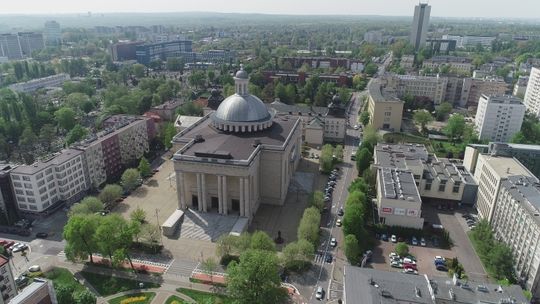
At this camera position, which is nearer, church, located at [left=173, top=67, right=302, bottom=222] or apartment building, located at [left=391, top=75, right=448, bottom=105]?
church, located at [left=173, top=67, right=302, bottom=222]

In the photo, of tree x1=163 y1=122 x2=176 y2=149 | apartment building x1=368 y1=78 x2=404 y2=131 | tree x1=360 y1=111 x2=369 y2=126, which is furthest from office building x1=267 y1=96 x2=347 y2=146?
tree x1=163 y1=122 x2=176 y2=149

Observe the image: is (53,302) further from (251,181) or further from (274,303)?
(251,181)

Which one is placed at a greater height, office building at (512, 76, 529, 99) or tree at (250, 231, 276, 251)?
office building at (512, 76, 529, 99)

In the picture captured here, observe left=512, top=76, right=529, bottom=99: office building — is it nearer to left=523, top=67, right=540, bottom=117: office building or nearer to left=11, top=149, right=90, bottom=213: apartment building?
left=523, top=67, right=540, bottom=117: office building

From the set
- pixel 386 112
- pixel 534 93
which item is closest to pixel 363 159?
pixel 386 112

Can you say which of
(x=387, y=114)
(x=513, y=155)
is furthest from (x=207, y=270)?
(x=387, y=114)
